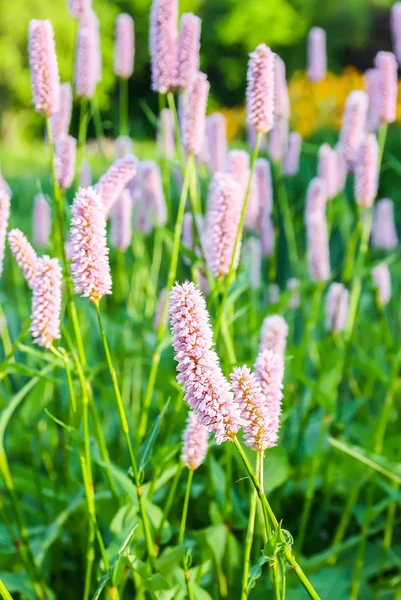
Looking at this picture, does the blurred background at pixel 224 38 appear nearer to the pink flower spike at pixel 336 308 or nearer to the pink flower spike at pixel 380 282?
the pink flower spike at pixel 380 282

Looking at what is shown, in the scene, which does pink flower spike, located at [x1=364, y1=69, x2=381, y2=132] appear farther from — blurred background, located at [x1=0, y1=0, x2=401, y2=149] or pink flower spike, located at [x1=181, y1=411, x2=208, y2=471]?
blurred background, located at [x1=0, y1=0, x2=401, y2=149]

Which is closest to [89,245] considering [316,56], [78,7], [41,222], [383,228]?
[78,7]

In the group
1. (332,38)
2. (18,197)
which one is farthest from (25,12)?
(18,197)

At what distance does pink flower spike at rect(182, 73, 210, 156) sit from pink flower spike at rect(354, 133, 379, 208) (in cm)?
42

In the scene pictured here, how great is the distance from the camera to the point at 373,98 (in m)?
1.95

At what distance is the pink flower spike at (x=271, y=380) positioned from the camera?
0.92 metres

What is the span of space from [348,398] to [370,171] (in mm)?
1159

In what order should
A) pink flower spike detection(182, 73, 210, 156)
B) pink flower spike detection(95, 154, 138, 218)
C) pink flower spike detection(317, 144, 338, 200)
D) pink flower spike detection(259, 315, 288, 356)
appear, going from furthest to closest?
1. pink flower spike detection(317, 144, 338, 200)
2. pink flower spike detection(182, 73, 210, 156)
3. pink flower spike detection(259, 315, 288, 356)
4. pink flower spike detection(95, 154, 138, 218)

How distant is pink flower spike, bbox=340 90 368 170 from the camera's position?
180cm

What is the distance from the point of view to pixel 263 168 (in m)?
1.92

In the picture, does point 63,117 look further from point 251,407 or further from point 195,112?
point 251,407

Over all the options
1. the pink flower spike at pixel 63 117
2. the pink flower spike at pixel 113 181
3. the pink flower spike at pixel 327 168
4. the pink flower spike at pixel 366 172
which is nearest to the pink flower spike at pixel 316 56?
the pink flower spike at pixel 327 168

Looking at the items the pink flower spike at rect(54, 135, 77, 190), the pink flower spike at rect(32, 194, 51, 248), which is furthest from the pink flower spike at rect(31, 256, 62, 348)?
the pink flower spike at rect(32, 194, 51, 248)

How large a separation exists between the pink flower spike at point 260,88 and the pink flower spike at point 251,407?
0.60 m
